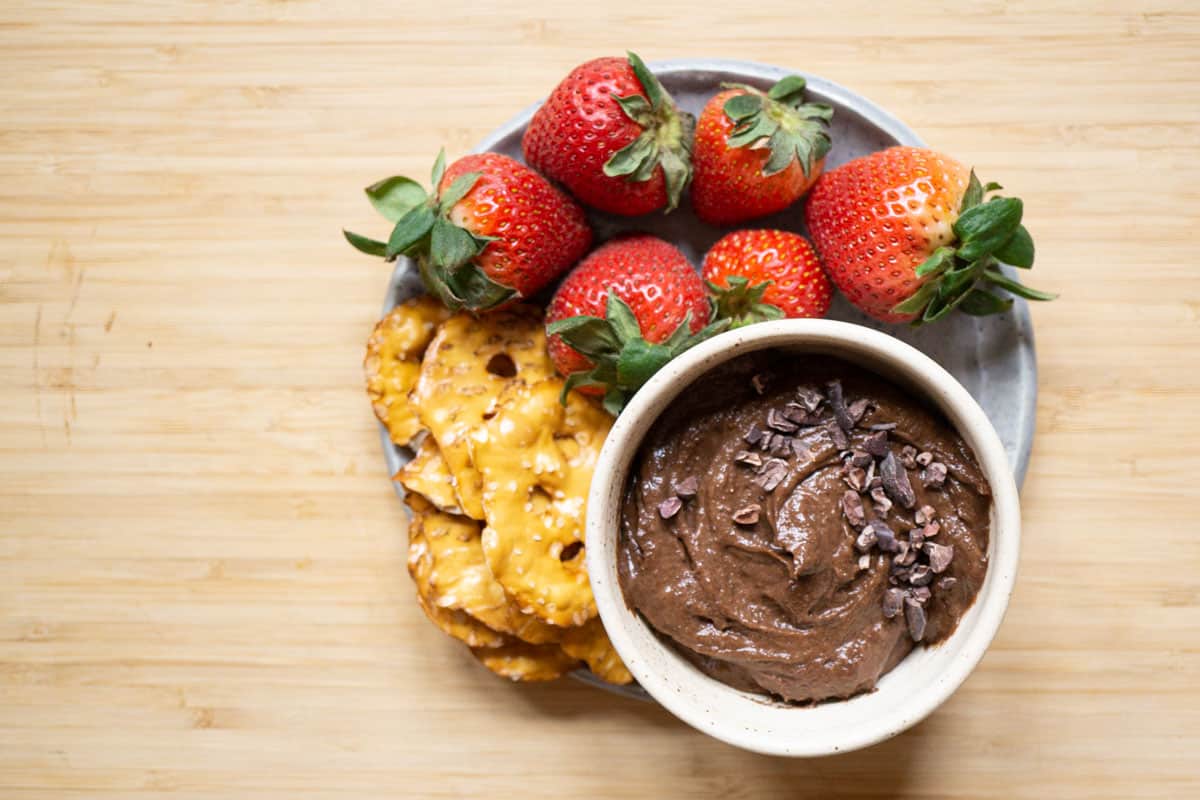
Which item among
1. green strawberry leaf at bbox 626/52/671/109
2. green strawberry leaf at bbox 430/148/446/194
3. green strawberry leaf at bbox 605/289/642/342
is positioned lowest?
green strawberry leaf at bbox 605/289/642/342

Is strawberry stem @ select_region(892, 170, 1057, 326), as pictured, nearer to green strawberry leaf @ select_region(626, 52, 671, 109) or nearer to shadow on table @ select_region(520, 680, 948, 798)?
green strawberry leaf @ select_region(626, 52, 671, 109)

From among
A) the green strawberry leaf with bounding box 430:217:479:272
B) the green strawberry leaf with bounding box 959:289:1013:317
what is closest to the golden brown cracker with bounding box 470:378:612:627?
the green strawberry leaf with bounding box 430:217:479:272

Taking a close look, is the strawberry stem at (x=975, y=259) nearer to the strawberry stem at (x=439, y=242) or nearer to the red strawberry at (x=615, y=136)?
the red strawberry at (x=615, y=136)

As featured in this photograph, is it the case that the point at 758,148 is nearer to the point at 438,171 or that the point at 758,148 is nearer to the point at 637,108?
the point at 637,108

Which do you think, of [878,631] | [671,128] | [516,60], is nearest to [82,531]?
[516,60]

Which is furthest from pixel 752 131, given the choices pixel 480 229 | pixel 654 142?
pixel 480 229

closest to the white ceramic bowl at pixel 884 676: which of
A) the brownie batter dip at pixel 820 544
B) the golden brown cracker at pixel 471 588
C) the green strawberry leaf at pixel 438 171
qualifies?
the brownie batter dip at pixel 820 544
